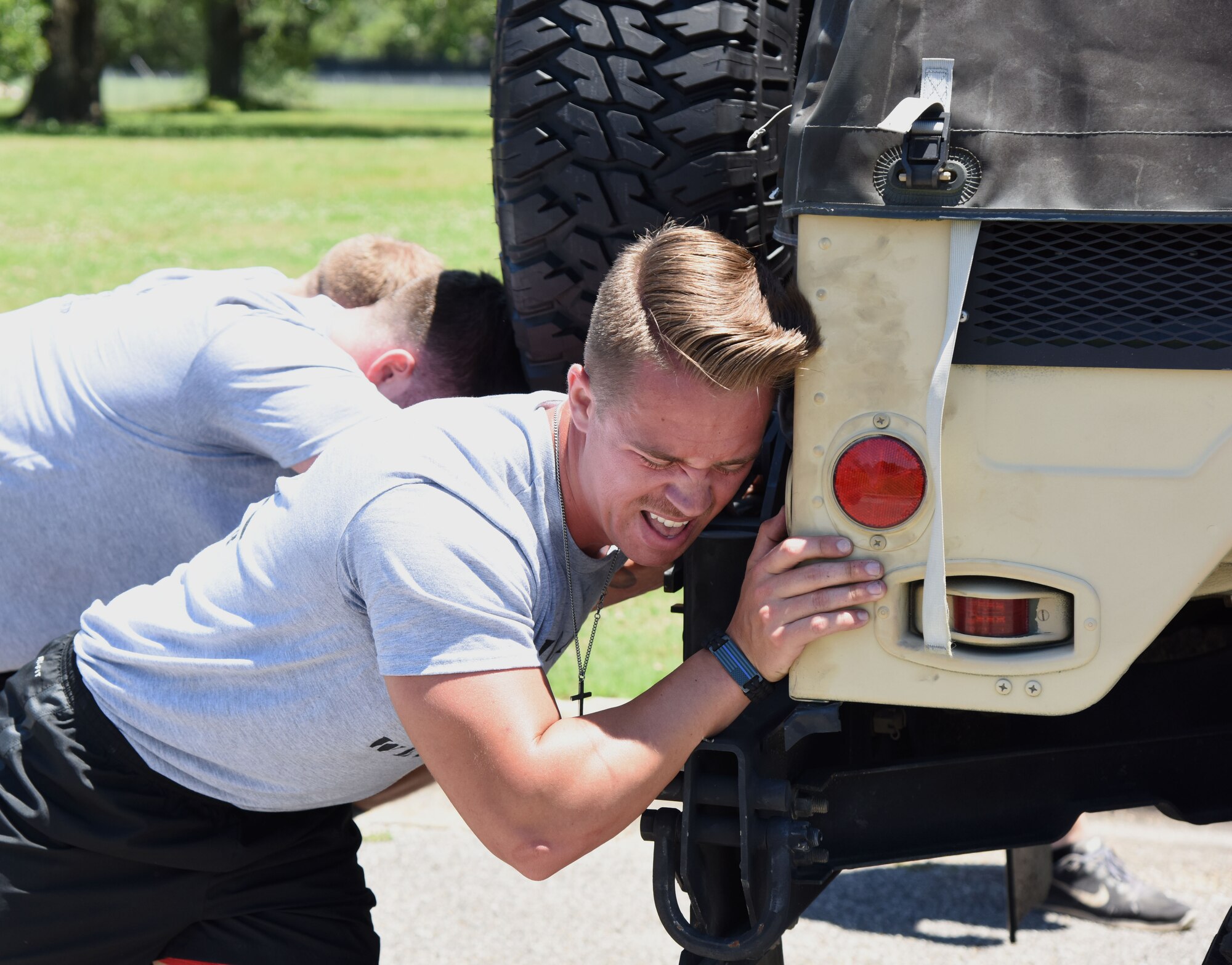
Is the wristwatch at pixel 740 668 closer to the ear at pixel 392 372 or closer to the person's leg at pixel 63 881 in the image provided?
the person's leg at pixel 63 881

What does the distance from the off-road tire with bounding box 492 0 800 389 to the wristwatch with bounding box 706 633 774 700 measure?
0.97 metres

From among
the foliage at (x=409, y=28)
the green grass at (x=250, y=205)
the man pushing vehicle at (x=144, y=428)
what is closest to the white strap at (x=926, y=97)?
the man pushing vehicle at (x=144, y=428)

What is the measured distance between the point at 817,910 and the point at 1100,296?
7.41 ft

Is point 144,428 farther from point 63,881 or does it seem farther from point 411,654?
point 411,654

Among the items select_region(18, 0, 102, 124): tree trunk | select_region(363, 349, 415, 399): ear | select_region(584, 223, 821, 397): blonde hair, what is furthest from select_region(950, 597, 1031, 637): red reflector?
select_region(18, 0, 102, 124): tree trunk

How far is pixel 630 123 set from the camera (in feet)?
9.25

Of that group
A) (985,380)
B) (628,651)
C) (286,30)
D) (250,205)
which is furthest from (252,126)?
(985,380)

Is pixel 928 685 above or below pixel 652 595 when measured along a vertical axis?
above

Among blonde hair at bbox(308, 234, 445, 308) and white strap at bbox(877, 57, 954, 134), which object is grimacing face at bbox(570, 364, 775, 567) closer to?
white strap at bbox(877, 57, 954, 134)

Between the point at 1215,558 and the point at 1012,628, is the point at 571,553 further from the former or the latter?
the point at 1215,558

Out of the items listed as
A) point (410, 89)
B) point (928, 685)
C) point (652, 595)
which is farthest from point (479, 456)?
point (410, 89)

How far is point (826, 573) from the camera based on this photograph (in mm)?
2025

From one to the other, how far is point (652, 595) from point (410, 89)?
6580cm

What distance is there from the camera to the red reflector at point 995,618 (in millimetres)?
2023
